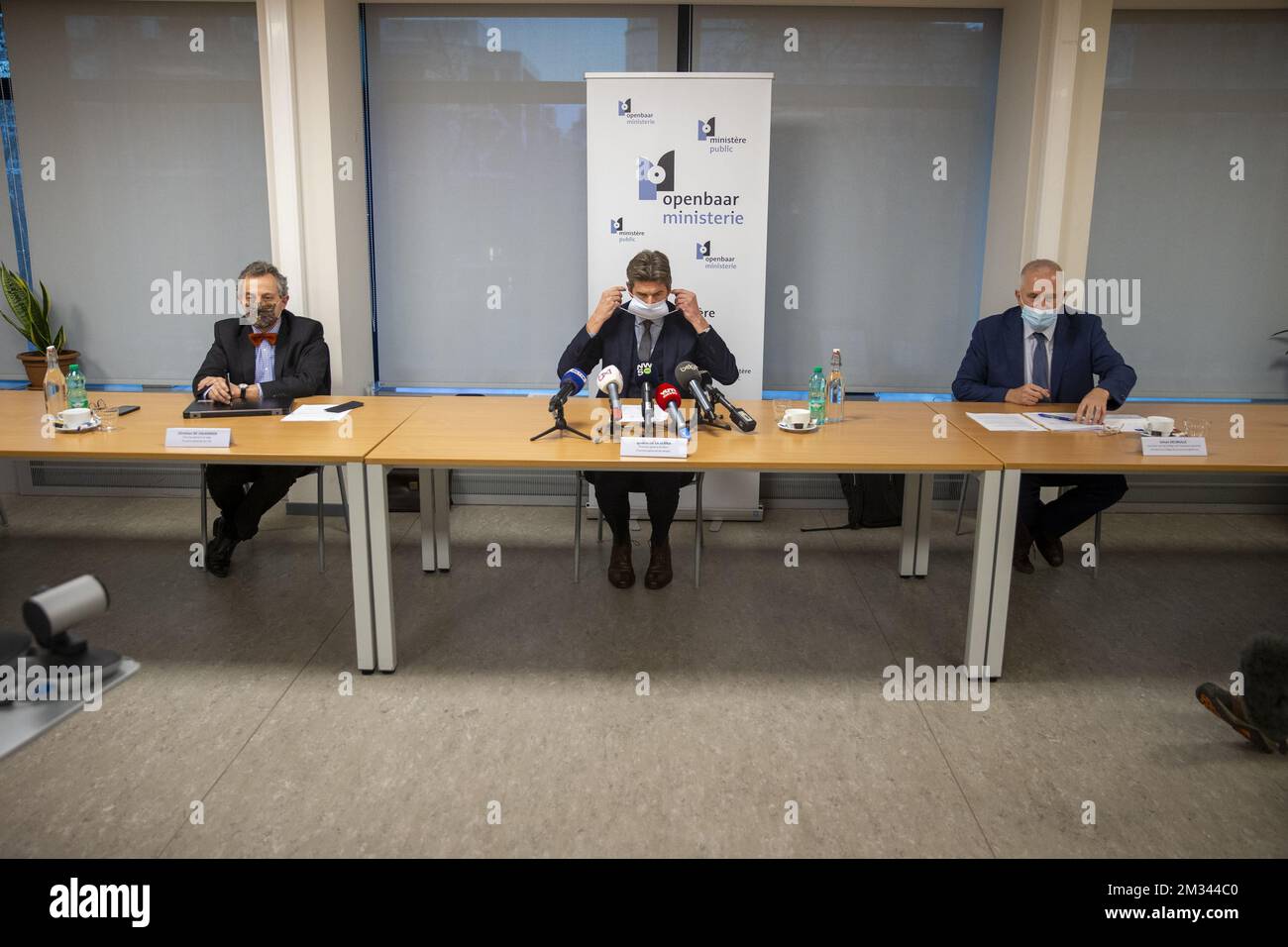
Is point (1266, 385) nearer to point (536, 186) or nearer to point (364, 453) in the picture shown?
point (536, 186)

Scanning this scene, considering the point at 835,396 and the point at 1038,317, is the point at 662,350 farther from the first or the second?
the point at 1038,317

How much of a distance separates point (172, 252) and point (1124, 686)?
15.3 feet

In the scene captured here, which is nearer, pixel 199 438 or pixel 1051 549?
pixel 199 438

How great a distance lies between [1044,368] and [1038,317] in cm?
23

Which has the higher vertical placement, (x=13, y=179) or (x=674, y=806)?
(x=13, y=179)

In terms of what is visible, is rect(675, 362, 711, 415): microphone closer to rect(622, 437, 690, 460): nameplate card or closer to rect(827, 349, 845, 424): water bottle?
rect(622, 437, 690, 460): nameplate card

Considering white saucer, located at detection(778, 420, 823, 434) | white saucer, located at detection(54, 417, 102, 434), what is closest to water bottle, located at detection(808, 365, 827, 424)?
white saucer, located at detection(778, 420, 823, 434)

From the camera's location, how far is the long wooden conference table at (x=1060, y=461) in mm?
2605

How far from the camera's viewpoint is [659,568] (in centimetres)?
357

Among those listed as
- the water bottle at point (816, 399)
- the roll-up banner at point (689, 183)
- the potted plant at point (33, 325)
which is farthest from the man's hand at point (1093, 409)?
the potted plant at point (33, 325)

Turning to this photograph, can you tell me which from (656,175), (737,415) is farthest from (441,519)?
(656,175)

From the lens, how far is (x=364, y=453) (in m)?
2.64

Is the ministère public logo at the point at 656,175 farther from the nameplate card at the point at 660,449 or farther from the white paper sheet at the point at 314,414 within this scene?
the nameplate card at the point at 660,449
